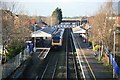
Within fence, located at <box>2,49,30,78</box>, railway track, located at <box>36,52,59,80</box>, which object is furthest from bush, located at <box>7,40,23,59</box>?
railway track, located at <box>36,52,59,80</box>

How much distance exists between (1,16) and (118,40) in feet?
26.7

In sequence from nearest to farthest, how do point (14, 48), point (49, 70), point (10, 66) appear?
point (10, 66)
point (49, 70)
point (14, 48)

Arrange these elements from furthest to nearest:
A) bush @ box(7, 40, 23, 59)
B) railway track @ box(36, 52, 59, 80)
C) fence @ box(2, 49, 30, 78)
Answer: bush @ box(7, 40, 23, 59) → railway track @ box(36, 52, 59, 80) → fence @ box(2, 49, 30, 78)

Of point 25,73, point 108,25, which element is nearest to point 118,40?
point 108,25

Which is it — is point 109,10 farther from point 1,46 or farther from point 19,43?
point 1,46

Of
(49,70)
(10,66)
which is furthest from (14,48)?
(10,66)

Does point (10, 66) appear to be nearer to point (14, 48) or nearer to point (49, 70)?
point (49, 70)

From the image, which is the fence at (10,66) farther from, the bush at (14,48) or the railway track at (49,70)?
the railway track at (49,70)

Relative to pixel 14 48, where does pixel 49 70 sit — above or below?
below

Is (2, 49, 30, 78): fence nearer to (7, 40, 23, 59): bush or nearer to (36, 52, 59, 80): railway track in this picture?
(7, 40, 23, 59): bush

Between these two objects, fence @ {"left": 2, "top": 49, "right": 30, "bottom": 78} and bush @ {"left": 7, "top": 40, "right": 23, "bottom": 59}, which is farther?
bush @ {"left": 7, "top": 40, "right": 23, "bottom": 59}

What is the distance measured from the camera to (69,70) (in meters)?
15.2

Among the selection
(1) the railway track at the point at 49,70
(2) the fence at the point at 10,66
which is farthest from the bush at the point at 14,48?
(1) the railway track at the point at 49,70

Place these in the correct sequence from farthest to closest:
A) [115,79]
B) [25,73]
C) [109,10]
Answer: [109,10]
[25,73]
[115,79]
